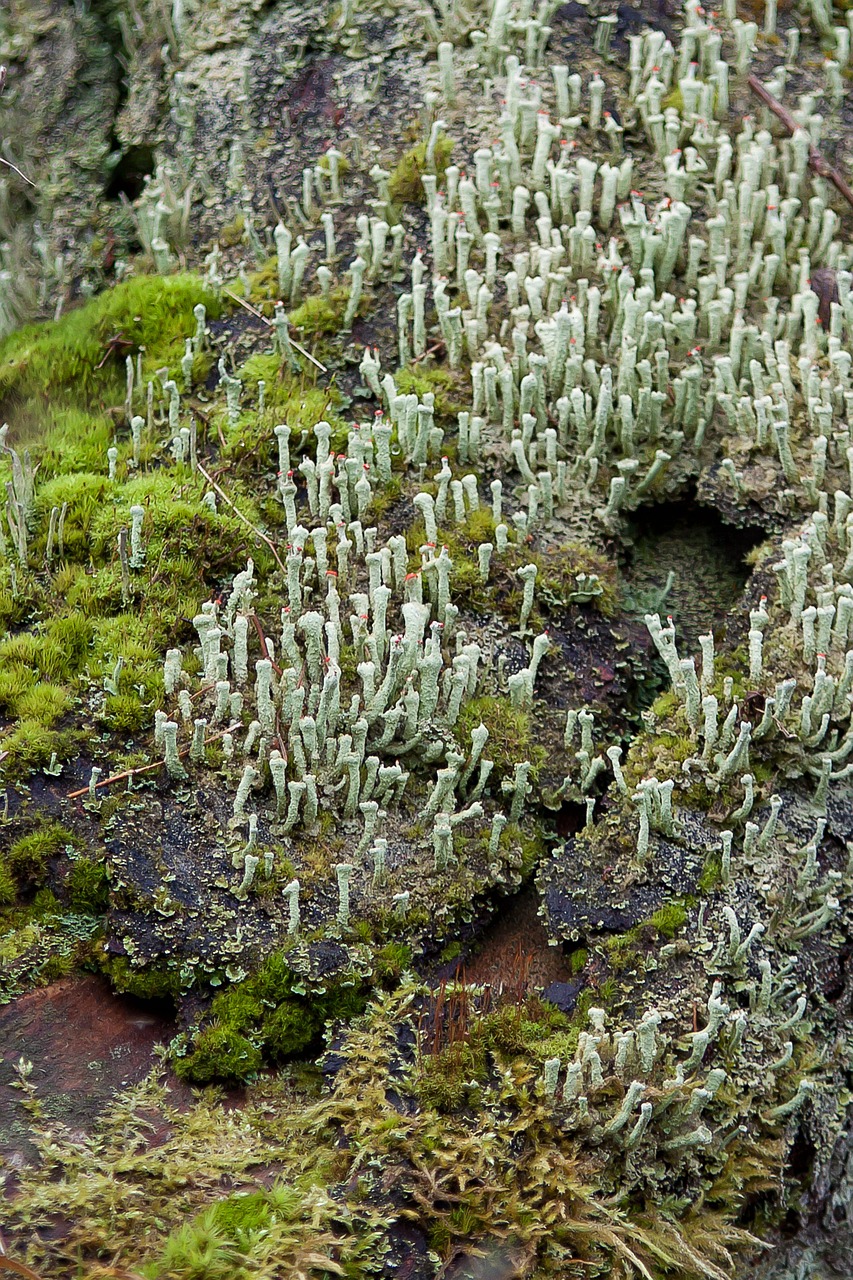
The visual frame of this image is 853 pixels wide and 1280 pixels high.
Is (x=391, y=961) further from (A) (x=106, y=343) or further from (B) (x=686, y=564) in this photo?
(A) (x=106, y=343)

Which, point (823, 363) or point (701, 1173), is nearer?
point (701, 1173)

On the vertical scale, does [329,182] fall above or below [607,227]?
above

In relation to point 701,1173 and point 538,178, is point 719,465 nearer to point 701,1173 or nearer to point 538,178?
point 538,178

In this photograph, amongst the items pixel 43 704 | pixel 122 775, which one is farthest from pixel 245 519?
pixel 122 775

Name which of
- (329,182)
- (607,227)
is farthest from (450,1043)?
(329,182)

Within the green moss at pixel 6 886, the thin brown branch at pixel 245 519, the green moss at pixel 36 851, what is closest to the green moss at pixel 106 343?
the thin brown branch at pixel 245 519

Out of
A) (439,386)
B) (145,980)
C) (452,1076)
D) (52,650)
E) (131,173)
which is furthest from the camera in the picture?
(131,173)

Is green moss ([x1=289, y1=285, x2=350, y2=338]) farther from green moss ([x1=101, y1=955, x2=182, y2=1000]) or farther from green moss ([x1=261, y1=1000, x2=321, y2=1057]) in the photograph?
green moss ([x1=261, y1=1000, x2=321, y2=1057])

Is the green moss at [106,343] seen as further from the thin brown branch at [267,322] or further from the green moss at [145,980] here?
the green moss at [145,980]
